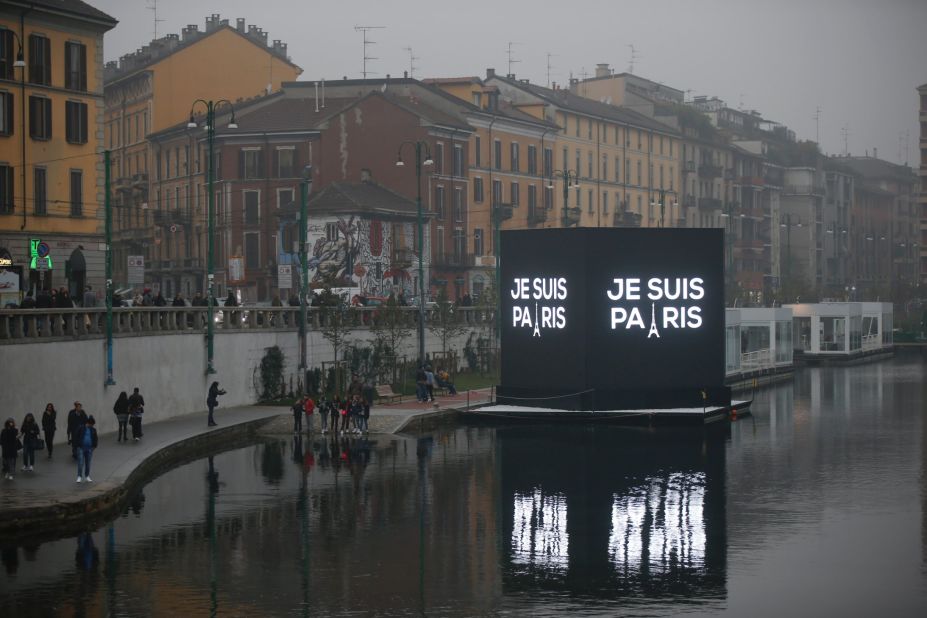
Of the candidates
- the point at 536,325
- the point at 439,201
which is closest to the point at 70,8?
the point at 536,325

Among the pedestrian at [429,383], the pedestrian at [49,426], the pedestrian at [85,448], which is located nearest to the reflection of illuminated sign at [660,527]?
the pedestrian at [85,448]

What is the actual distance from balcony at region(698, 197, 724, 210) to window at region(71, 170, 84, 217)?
A: 91.8m

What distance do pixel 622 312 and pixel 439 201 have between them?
47.1 metres

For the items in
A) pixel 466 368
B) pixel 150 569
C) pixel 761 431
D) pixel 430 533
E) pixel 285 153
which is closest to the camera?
pixel 150 569

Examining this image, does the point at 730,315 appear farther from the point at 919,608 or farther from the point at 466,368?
the point at 919,608

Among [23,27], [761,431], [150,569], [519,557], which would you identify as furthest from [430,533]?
[23,27]

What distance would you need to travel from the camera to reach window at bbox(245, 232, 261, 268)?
99625 millimetres

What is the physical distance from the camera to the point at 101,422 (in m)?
48.8

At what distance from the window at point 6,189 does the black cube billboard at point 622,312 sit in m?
22.4

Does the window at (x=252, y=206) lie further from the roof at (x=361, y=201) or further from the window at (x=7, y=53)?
the window at (x=7, y=53)

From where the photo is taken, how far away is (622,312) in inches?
2223

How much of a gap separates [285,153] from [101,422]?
5284 centimetres

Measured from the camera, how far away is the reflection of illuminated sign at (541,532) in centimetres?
3125

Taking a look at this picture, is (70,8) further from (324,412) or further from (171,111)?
(171,111)
